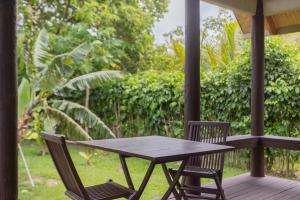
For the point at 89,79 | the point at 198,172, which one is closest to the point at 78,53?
the point at 89,79

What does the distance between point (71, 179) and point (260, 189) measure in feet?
8.76

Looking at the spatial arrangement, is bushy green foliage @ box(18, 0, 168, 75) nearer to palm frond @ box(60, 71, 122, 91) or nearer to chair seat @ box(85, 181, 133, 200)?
palm frond @ box(60, 71, 122, 91)

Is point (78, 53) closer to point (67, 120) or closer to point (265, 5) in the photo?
point (67, 120)

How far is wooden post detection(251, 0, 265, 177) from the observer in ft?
15.6

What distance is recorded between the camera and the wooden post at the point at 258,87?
15.6ft

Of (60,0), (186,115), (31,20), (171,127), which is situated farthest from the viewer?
(60,0)

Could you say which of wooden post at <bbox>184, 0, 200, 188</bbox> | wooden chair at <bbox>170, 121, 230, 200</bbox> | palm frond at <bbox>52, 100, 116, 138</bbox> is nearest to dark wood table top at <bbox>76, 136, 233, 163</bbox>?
wooden chair at <bbox>170, 121, 230, 200</bbox>

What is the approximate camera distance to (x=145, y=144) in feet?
9.31

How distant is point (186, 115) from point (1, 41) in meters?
2.20

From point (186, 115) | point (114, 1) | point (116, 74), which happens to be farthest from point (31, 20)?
point (186, 115)

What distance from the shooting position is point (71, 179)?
7.70 feet

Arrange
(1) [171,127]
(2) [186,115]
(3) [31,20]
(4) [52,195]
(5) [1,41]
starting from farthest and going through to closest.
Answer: (3) [31,20] < (1) [171,127] < (4) [52,195] < (2) [186,115] < (5) [1,41]

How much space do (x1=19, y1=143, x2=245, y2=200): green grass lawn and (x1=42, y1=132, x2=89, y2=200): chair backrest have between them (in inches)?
87.1

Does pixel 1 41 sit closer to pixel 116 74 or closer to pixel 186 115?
pixel 186 115
